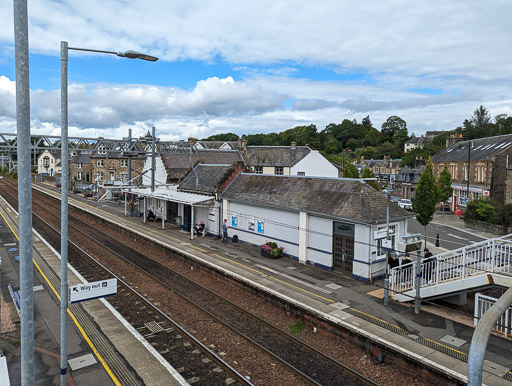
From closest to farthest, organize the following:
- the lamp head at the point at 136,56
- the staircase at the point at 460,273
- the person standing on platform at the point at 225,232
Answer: the lamp head at the point at 136,56
the staircase at the point at 460,273
the person standing on platform at the point at 225,232

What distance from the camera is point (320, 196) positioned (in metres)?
19.8

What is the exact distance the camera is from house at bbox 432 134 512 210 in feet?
127

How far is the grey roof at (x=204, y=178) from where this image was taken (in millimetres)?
28170

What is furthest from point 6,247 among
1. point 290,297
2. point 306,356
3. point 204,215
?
point 306,356

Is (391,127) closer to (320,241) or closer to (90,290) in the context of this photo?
(320,241)

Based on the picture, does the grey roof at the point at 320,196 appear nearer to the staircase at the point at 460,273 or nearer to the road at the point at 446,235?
the staircase at the point at 460,273

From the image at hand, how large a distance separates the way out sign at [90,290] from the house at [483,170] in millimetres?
36912

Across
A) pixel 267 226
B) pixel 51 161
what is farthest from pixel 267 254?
pixel 51 161

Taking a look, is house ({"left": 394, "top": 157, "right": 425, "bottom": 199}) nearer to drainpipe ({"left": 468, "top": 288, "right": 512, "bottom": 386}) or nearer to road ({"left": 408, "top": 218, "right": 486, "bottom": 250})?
road ({"left": 408, "top": 218, "right": 486, "bottom": 250})

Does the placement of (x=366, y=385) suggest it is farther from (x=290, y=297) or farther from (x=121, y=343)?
(x=121, y=343)

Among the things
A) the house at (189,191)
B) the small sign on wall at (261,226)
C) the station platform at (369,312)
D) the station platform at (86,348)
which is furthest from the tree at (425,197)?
the station platform at (86,348)

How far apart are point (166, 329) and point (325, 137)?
135m

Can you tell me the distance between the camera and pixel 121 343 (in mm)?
11156

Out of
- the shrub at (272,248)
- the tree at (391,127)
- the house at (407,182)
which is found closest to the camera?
the shrub at (272,248)
